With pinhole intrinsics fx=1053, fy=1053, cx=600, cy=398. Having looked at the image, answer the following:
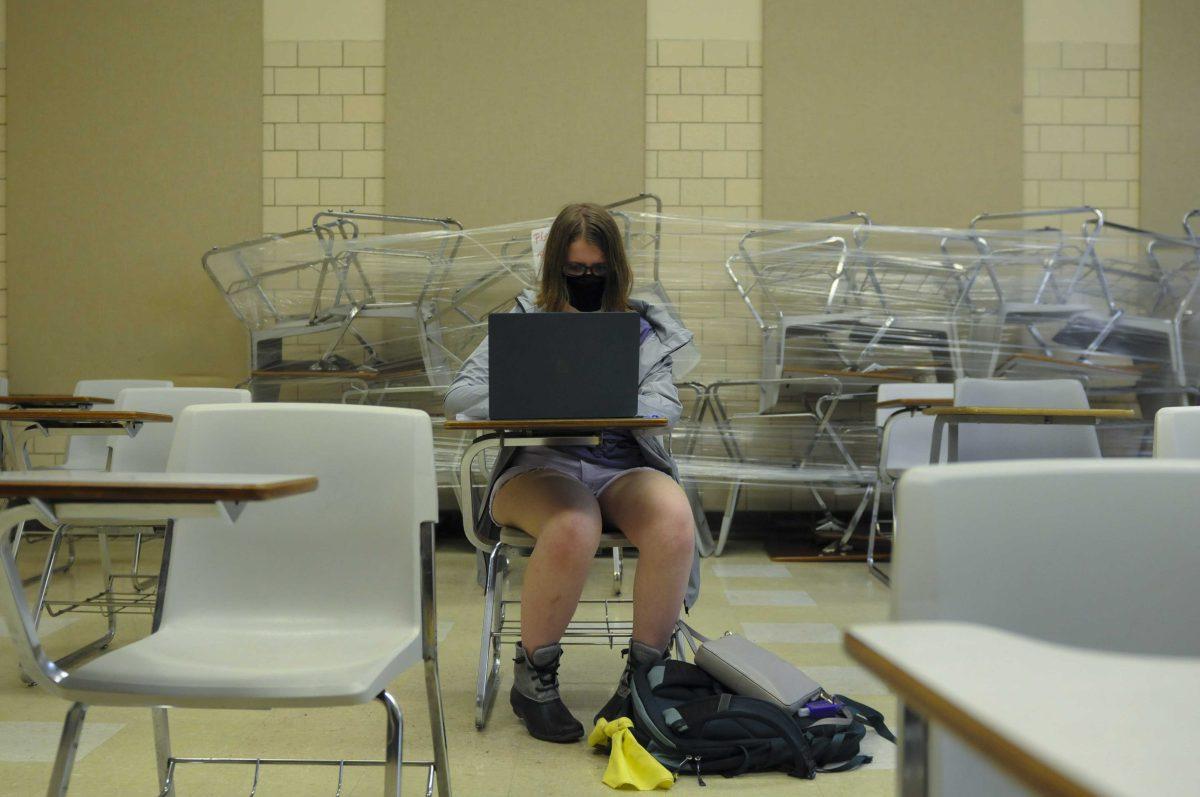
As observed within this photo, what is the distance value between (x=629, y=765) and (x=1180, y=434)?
1.19m

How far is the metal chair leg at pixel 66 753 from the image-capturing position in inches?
52.8

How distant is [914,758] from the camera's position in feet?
2.83

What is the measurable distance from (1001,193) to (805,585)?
2.57 metres

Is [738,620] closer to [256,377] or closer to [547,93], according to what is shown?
[256,377]

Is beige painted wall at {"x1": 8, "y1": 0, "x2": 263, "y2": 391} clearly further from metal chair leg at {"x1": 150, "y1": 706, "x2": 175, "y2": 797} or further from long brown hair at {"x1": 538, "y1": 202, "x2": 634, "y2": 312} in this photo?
metal chair leg at {"x1": 150, "y1": 706, "x2": 175, "y2": 797}

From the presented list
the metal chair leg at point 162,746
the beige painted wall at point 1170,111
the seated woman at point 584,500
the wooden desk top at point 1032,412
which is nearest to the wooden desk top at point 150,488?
the metal chair leg at point 162,746

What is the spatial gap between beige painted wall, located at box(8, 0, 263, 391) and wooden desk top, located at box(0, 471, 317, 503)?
465 cm

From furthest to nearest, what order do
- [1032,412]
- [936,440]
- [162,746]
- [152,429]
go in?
1. [936,440]
2. [152,429]
3. [1032,412]
4. [162,746]

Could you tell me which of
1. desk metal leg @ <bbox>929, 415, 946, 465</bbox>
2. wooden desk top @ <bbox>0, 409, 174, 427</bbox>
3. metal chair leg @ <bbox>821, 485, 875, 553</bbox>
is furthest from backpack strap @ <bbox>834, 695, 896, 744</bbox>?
metal chair leg @ <bbox>821, 485, 875, 553</bbox>

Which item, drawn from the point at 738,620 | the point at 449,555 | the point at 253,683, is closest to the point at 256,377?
the point at 449,555

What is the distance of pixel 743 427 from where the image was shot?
4797mm

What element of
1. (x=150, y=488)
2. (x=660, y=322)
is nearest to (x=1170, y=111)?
(x=660, y=322)

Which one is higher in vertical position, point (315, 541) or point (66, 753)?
point (315, 541)

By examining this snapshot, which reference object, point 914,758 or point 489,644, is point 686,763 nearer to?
point 489,644
